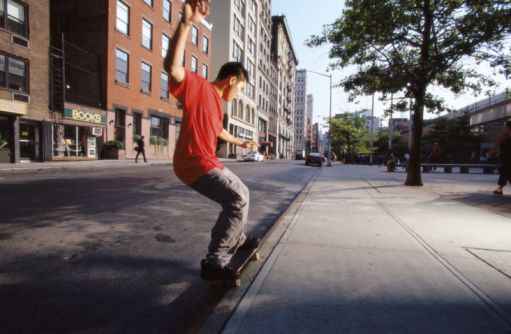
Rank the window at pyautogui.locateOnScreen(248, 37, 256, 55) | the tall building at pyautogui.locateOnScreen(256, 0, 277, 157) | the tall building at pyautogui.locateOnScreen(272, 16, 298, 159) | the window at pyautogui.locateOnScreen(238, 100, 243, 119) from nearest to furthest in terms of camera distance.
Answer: the window at pyautogui.locateOnScreen(238, 100, 243, 119)
the window at pyautogui.locateOnScreen(248, 37, 256, 55)
the tall building at pyautogui.locateOnScreen(256, 0, 277, 157)
the tall building at pyautogui.locateOnScreen(272, 16, 298, 159)

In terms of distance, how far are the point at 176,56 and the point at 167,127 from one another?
2857 cm

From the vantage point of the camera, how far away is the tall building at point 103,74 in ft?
63.3

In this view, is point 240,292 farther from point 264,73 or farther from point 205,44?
point 264,73

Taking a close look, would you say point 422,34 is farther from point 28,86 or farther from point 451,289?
point 28,86

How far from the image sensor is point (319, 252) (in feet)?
10.3

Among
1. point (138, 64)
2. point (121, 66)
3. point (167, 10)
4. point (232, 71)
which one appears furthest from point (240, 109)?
point (232, 71)

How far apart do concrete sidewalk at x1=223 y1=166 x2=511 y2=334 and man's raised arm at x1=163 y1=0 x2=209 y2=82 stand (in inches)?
63.6

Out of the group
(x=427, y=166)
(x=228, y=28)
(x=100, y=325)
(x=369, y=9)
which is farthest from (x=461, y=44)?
(x=228, y=28)

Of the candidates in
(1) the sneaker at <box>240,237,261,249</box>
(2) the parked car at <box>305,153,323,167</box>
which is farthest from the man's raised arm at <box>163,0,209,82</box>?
(2) the parked car at <box>305,153,323,167</box>

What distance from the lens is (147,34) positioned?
25906 mm

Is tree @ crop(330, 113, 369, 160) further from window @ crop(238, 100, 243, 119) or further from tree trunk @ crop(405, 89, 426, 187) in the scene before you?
tree trunk @ crop(405, 89, 426, 187)

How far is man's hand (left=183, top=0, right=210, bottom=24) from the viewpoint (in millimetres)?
1970

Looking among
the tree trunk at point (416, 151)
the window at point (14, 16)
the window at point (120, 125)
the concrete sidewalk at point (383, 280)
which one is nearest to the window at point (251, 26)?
the window at point (120, 125)

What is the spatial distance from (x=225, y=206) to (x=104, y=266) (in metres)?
1.23
